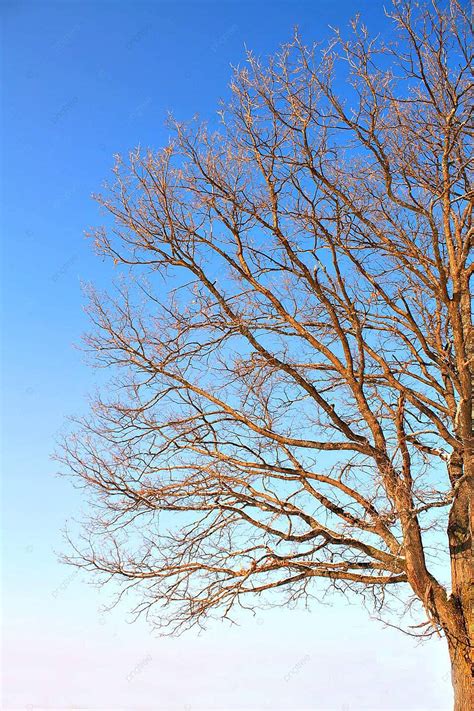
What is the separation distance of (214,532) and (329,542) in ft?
5.54

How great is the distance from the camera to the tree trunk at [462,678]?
9195mm

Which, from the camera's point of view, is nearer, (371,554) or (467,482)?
(467,482)

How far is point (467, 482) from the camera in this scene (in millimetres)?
9328

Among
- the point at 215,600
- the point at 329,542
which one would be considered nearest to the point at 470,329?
the point at 329,542

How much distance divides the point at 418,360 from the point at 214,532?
14.0 feet

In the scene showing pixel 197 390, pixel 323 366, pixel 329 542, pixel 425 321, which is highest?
pixel 425 321

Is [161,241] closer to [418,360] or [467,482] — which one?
[418,360]

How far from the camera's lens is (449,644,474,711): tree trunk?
9.20 metres

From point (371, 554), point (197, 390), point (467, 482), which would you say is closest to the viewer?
point (467, 482)

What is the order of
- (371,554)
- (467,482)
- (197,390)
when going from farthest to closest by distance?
(197,390) < (371,554) < (467,482)

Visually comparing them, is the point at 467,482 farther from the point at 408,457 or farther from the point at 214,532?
the point at 214,532

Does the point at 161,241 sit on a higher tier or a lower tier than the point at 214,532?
higher

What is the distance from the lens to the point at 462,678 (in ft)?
30.7

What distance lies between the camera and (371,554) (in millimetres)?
10031
